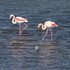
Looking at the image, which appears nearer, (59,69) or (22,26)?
(59,69)

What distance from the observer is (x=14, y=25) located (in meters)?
4.76

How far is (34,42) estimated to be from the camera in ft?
13.2

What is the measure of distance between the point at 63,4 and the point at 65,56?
266 centimetres

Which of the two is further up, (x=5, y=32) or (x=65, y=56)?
(x=5, y=32)

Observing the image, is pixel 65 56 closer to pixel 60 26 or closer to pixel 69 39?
pixel 69 39

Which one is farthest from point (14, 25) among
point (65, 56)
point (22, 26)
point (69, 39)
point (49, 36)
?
point (65, 56)

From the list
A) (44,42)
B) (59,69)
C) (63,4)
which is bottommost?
(59,69)

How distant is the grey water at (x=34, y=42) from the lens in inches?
135

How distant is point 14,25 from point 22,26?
19cm

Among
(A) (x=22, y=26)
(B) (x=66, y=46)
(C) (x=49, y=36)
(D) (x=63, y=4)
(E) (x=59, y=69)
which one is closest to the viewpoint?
(E) (x=59, y=69)

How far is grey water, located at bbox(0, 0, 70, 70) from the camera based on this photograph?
344 centimetres

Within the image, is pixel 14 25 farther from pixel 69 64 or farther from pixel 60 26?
pixel 69 64

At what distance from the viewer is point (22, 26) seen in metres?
4.65

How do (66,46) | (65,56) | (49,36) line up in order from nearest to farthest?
1. (65,56)
2. (66,46)
3. (49,36)
